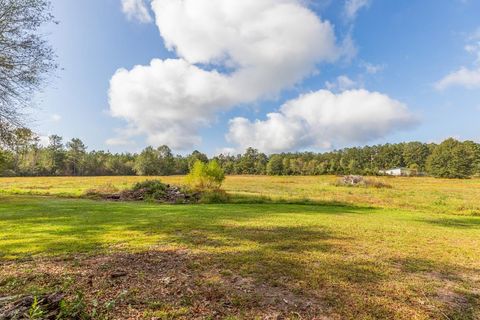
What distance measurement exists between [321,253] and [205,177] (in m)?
24.4

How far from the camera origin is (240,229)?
10.7m

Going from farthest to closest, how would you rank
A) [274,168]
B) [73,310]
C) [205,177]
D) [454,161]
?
[274,168] < [454,161] < [205,177] < [73,310]

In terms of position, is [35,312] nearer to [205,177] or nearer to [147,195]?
[147,195]

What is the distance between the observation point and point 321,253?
24.8 feet

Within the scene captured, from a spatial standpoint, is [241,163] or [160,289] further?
[241,163]

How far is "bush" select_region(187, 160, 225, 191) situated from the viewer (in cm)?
3120

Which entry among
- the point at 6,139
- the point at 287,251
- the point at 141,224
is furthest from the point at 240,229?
the point at 6,139

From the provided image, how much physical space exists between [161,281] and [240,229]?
18.7 ft

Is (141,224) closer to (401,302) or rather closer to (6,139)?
(6,139)

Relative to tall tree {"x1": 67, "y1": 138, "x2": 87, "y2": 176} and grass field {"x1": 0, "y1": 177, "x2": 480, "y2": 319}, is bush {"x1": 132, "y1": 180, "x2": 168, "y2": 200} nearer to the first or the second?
grass field {"x1": 0, "y1": 177, "x2": 480, "y2": 319}

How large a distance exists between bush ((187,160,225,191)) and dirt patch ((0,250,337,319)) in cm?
2467

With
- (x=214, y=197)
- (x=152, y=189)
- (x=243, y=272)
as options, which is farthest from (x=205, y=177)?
(x=243, y=272)

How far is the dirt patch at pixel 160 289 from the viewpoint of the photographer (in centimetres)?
412

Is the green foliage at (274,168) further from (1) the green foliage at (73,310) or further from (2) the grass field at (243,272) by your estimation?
(1) the green foliage at (73,310)
